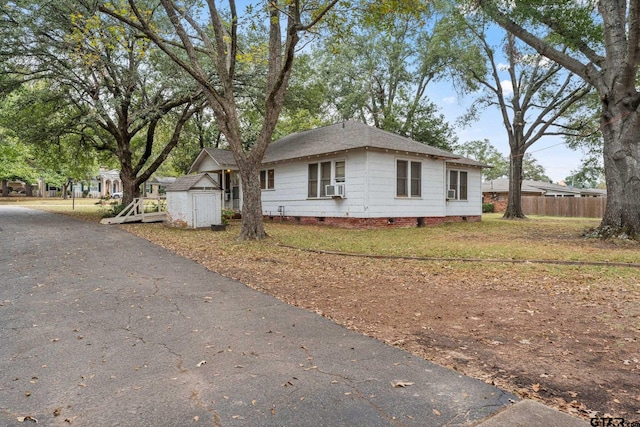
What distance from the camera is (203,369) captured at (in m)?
2.97

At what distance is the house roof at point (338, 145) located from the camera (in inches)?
590

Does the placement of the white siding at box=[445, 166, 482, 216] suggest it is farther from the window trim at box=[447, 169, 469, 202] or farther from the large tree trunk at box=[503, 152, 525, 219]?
the large tree trunk at box=[503, 152, 525, 219]

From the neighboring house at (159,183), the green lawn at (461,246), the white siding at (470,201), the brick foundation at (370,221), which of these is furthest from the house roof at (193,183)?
the white siding at (470,201)

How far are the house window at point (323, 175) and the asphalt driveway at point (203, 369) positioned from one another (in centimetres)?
1080

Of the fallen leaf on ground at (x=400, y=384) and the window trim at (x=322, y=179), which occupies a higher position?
the window trim at (x=322, y=179)

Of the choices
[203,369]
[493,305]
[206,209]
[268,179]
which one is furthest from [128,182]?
[493,305]

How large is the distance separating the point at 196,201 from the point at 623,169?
45.5 feet

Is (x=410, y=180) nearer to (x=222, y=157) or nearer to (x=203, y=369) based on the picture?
(x=222, y=157)

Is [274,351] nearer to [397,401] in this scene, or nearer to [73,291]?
[397,401]

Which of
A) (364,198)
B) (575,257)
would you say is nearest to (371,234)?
(364,198)

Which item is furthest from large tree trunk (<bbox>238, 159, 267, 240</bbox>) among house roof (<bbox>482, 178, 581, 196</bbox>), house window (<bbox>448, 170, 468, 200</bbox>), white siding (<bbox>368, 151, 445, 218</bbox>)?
house roof (<bbox>482, 178, 581, 196</bbox>)

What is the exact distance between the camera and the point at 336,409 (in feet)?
7.91

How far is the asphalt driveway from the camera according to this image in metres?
Answer: 2.36

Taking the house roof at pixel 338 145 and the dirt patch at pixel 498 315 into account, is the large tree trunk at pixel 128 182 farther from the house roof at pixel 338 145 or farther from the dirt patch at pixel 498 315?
the dirt patch at pixel 498 315
